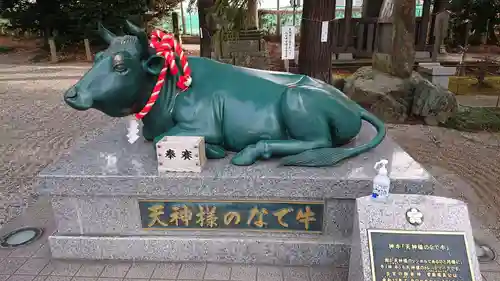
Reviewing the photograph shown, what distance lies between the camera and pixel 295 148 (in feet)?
9.81

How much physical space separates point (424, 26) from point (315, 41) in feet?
31.5

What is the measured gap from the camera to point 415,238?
7.45ft

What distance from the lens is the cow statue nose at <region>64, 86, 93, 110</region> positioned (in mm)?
2682

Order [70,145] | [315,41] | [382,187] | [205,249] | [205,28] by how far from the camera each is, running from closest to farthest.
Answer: [382,187] → [205,249] → [315,41] → [70,145] → [205,28]

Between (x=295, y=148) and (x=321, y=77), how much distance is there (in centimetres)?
359

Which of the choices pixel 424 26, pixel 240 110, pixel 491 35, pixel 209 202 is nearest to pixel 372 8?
pixel 424 26

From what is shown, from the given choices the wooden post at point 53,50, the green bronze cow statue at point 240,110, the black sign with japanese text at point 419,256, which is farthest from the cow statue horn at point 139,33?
the wooden post at point 53,50

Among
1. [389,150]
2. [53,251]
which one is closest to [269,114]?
[389,150]

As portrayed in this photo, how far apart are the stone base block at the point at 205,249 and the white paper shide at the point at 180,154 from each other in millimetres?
579

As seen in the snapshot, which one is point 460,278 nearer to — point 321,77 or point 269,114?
point 269,114

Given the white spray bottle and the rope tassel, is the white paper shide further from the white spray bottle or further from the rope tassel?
the white spray bottle

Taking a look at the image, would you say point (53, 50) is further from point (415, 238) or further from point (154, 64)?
point (415, 238)

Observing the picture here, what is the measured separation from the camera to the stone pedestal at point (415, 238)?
7.18 ft

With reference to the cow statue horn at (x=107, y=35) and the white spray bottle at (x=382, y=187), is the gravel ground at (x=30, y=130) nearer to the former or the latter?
the cow statue horn at (x=107, y=35)
